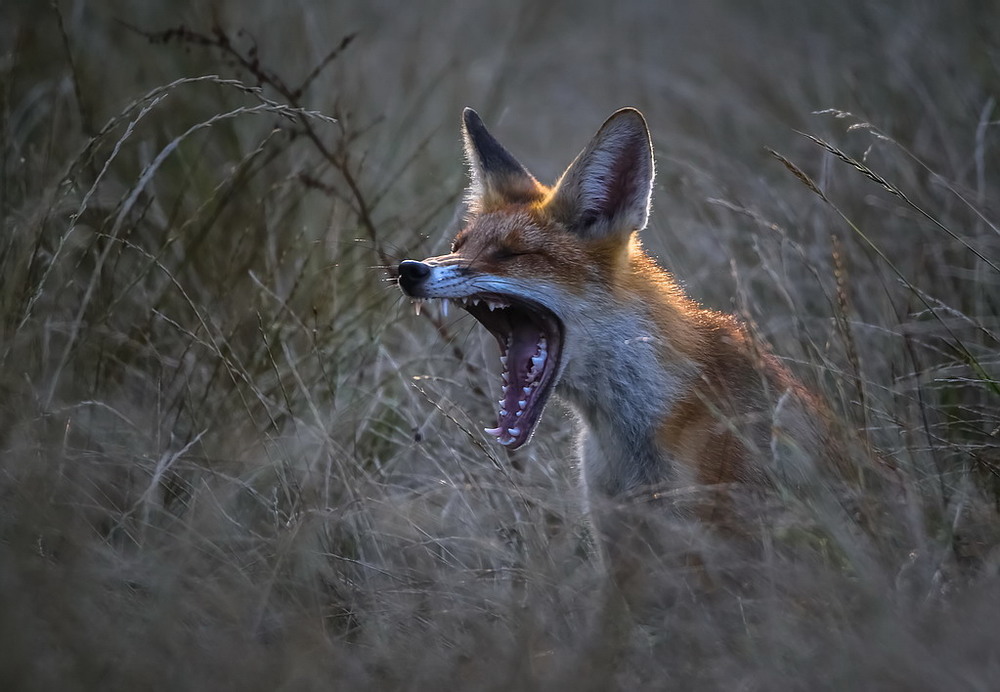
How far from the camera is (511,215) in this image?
4.74m

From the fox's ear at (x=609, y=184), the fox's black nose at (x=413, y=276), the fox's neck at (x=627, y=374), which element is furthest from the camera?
the fox's ear at (x=609, y=184)

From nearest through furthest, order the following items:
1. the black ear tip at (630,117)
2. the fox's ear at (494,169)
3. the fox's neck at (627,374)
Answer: the fox's neck at (627,374)
the black ear tip at (630,117)
the fox's ear at (494,169)

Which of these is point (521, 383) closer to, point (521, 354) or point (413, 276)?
point (521, 354)

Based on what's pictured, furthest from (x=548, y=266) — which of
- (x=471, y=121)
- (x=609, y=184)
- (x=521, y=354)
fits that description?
(x=471, y=121)

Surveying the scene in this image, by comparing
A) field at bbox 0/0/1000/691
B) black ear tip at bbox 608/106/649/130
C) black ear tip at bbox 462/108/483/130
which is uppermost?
black ear tip at bbox 608/106/649/130

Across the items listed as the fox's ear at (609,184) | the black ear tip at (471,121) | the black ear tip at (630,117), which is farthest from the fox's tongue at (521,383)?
the black ear tip at (471,121)

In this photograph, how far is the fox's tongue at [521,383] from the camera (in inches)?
168

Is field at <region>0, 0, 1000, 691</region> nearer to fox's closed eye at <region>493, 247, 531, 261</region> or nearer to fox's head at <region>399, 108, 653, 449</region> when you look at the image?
fox's head at <region>399, 108, 653, 449</region>

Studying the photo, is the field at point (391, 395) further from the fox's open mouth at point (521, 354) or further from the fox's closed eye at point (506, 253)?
the fox's closed eye at point (506, 253)

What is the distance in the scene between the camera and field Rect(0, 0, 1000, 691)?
10.0 feet

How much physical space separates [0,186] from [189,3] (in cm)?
367

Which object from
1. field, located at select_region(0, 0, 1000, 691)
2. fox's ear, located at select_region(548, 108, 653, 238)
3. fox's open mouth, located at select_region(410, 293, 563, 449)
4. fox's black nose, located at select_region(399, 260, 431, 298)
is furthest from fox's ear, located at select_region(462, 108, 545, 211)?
fox's black nose, located at select_region(399, 260, 431, 298)

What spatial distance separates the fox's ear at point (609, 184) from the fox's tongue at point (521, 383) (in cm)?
56

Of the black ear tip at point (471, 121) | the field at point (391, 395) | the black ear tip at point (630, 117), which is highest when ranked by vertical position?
the black ear tip at point (630, 117)
